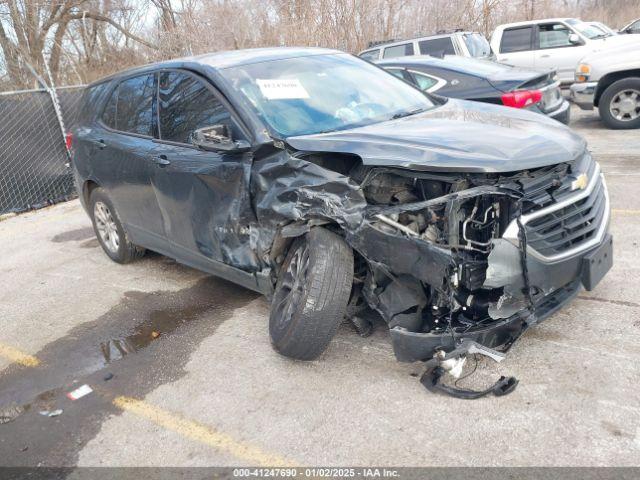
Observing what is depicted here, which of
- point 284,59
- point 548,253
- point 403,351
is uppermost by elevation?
point 284,59

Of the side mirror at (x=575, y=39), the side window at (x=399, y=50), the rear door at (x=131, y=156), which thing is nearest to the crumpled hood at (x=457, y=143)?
the rear door at (x=131, y=156)

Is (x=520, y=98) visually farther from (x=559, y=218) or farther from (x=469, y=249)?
(x=469, y=249)

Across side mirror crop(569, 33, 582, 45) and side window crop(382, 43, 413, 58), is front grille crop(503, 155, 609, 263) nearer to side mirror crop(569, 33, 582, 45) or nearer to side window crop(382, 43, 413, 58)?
side window crop(382, 43, 413, 58)

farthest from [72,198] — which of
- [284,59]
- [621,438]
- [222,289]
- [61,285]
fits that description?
[621,438]

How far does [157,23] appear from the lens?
1705 centimetres

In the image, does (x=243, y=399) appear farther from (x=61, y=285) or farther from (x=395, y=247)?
(x=61, y=285)

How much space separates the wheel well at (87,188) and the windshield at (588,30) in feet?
37.6

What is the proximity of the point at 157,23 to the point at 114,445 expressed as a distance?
1619 centimetres

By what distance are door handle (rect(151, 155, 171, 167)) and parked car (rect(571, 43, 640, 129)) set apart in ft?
24.7

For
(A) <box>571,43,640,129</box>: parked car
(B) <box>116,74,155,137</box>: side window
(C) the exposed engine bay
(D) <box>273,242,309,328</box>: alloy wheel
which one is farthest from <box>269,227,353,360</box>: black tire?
(A) <box>571,43,640,129</box>: parked car

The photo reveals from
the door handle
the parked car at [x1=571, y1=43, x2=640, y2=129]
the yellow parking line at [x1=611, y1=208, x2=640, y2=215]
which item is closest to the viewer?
the door handle

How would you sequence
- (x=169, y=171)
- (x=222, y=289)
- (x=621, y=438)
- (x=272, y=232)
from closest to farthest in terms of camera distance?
(x=621, y=438)
(x=272, y=232)
(x=169, y=171)
(x=222, y=289)

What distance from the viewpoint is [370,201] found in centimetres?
334

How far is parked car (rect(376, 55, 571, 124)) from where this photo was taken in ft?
23.0
